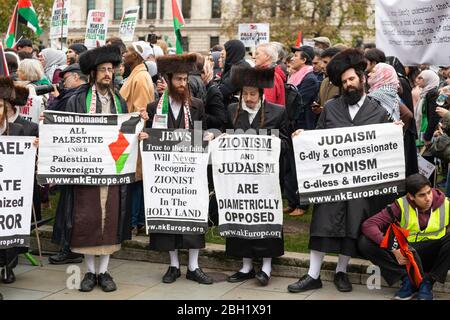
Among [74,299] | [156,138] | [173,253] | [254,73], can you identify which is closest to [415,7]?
[254,73]

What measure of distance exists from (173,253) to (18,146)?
5.86ft

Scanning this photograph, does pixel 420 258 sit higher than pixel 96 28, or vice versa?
pixel 96 28

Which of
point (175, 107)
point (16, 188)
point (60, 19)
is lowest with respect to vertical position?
point (16, 188)

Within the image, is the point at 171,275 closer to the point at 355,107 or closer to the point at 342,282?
the point at 342,282

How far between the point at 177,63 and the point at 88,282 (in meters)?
2.21

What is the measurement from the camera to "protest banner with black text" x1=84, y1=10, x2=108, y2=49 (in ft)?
54.0

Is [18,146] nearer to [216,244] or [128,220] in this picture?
[128,220]

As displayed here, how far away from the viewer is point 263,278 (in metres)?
6.99

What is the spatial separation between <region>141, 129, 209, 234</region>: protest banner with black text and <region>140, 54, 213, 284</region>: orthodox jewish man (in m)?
0.11

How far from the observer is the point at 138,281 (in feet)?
23.7

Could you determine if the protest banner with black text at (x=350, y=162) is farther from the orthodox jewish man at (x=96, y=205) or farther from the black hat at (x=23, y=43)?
the black hat at (x=23, y=43)


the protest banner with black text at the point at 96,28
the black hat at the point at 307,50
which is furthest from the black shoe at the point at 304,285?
the protest banner with black text at the point at 96,28

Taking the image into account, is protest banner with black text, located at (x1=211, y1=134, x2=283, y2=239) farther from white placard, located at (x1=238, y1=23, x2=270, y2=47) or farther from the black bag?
white placard, located at (x1=238, y1=23, x2=270, y2=47)

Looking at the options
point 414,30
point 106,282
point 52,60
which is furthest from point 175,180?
point 52,60
